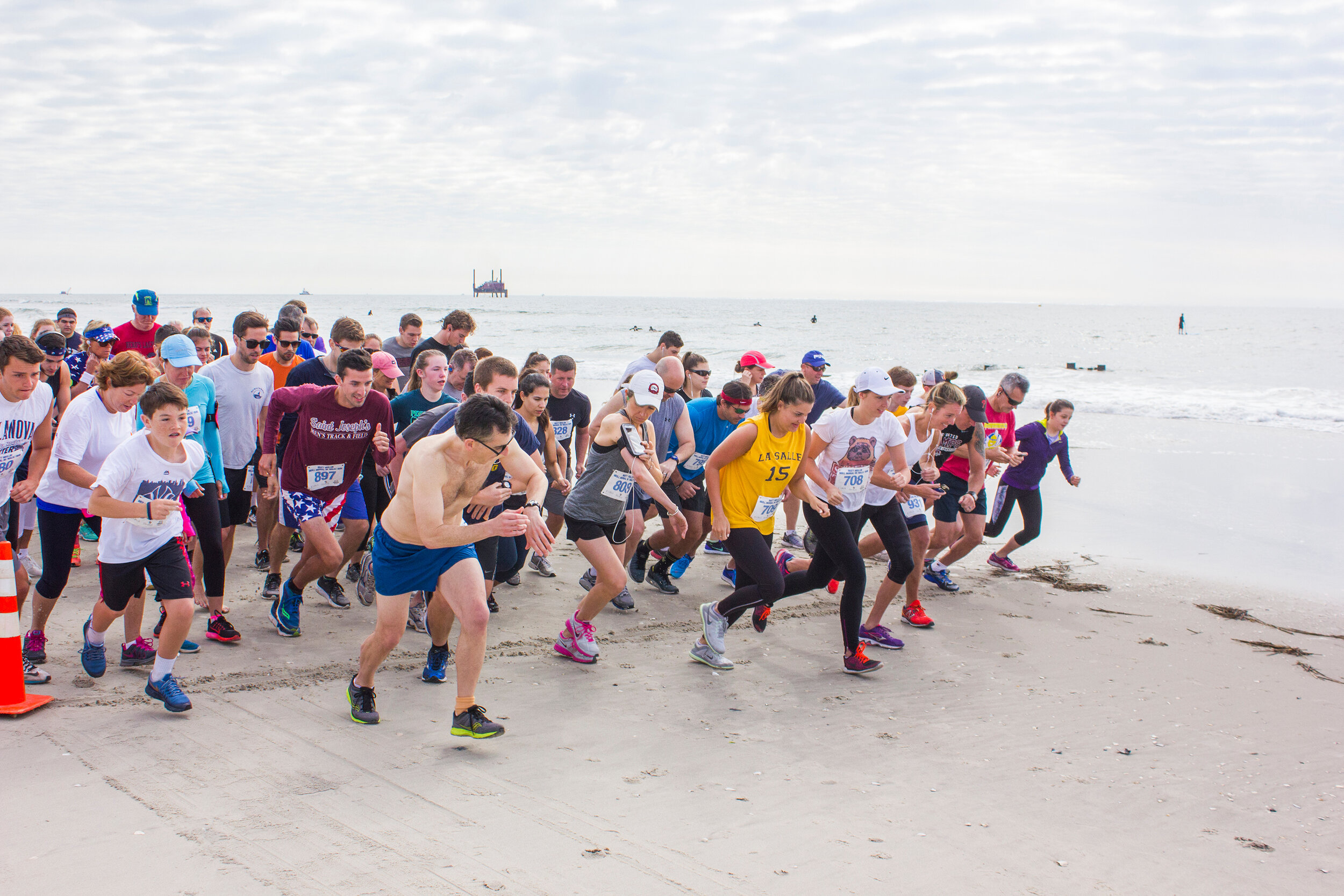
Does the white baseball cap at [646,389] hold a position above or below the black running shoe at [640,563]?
above

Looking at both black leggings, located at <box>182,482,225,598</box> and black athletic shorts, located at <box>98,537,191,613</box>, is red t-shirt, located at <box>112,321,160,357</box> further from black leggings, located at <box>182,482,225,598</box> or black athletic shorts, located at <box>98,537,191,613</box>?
black athletic shorts, located at <box>98,537,191,613</box>

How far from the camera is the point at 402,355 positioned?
8422 millimetres

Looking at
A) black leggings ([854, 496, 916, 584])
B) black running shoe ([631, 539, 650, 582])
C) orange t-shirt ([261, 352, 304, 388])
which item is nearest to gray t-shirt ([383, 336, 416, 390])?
orange t-shirt ([261, 352, 304, 388])

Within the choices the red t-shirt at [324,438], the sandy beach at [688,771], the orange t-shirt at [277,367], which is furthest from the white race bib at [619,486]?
the orange t-shirt at [277,367]

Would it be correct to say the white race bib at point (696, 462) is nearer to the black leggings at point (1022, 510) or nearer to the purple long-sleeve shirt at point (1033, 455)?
the black leggings at point (1022, 510)

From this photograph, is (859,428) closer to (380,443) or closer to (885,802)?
(885,802)

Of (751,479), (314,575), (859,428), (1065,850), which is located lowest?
(1065,850)

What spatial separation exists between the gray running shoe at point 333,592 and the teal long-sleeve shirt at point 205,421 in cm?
99

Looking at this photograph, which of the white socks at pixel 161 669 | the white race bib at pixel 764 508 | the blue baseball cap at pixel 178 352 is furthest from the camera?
the white race bib at pixel 764 508

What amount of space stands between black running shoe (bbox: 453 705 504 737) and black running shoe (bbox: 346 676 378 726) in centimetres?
47

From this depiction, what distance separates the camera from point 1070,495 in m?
10.5

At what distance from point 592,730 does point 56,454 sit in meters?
3.04

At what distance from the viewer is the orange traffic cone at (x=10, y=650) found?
12.6ft

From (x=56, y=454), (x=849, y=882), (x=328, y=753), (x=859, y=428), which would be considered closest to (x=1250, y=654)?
(x=859, y=428)
